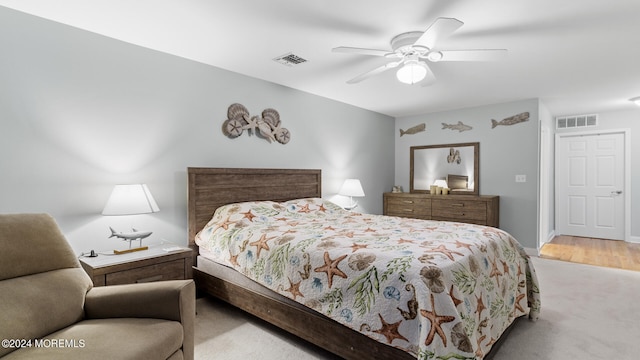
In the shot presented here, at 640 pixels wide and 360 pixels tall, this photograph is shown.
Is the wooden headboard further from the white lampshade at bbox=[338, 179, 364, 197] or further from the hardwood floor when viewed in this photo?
the hardwood floor

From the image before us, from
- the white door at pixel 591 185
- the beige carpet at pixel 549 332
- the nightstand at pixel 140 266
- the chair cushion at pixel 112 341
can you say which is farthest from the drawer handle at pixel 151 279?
the white door at pixel 591 185

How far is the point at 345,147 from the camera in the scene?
511cm

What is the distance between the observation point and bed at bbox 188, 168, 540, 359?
1638 millimetres

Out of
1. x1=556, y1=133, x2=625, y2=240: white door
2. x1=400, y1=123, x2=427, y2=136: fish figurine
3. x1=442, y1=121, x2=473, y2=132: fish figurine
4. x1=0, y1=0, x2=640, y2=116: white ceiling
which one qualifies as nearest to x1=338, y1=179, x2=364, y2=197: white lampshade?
x1=0, y1=0, x2=640, y2=116: white ceiling

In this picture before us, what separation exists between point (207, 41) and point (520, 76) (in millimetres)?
3362

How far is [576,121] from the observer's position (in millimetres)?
5980

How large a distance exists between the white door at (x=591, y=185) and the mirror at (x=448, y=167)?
89.5 inches

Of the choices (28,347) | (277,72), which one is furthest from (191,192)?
(28,347)

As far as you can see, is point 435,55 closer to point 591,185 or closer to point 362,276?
point 362,276

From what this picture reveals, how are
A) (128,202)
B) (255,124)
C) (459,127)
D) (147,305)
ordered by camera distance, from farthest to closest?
(459,127) → (255,124) → (128,202) → (147,305)

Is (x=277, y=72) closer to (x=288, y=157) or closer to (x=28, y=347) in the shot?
(x=288, y=157)

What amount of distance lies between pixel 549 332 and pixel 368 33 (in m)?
2.69

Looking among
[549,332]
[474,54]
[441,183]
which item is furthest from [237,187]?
[441,183]

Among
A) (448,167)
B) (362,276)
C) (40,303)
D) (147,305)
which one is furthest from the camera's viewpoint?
(448,167)
